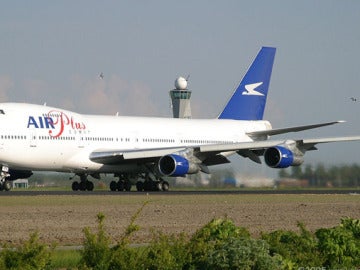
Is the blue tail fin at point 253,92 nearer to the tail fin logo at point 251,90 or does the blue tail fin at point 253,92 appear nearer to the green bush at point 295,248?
the tail fin logo at point 251,90

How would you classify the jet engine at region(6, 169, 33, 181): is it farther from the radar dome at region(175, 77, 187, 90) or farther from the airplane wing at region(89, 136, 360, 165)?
the radar dome at region(175, 77, 187, 90)

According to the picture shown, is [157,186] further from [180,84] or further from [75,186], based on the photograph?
[180,84]

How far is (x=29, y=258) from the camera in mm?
12352

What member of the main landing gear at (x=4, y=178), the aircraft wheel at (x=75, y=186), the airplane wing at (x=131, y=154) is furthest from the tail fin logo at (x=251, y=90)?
the main landing gear at (x=4, y=178)

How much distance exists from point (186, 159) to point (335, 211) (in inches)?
649

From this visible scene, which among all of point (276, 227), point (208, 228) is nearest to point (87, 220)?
point (276, 227)

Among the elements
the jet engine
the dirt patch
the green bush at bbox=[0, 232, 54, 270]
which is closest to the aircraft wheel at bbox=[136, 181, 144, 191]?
the jet engine

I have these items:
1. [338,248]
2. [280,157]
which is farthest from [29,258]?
[280,157]

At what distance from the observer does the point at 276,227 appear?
2433cm

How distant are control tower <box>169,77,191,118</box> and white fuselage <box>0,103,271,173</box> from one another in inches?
1091

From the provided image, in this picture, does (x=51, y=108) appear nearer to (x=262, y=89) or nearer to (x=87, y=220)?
(x=262, y=89)

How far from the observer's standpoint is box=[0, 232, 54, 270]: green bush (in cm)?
1225

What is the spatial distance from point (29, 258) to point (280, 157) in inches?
1408

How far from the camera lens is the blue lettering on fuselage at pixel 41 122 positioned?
148 ft
